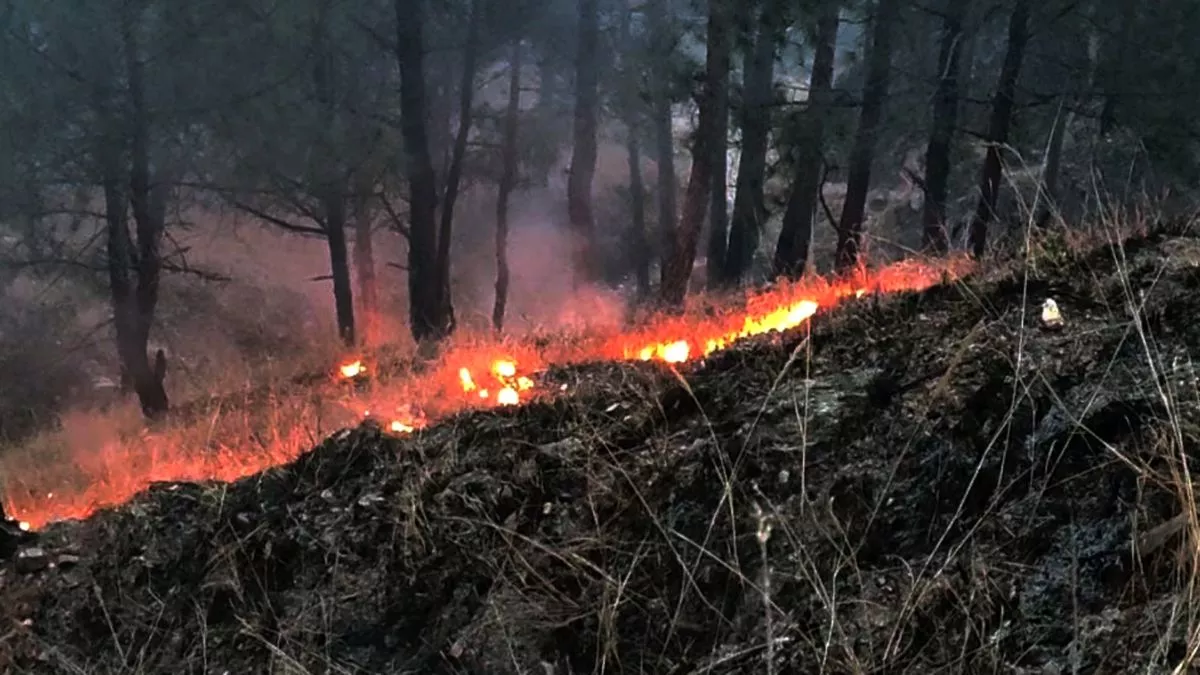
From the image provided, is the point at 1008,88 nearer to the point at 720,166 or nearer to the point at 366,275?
the point at 720,166

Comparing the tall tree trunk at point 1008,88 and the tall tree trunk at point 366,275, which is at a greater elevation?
the tall tree trunk at point 1008,88

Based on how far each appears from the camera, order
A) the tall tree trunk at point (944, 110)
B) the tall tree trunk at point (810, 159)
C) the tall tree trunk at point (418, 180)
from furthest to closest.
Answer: the tall tree trunk at point (418, 180) → the tall tree trunk at point (810, 159) → the tall tree trunk at point (944, 110)

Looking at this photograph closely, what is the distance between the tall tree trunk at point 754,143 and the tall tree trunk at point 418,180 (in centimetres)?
419

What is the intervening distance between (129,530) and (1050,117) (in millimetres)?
11443

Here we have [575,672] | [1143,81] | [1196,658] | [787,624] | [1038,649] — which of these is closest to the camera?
[1196,658]

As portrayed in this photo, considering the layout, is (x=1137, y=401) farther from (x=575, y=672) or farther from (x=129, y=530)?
(x=129, y=530)

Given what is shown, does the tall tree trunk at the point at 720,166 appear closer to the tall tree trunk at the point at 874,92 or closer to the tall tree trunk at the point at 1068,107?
the tall tree trunk at the point at 874,92

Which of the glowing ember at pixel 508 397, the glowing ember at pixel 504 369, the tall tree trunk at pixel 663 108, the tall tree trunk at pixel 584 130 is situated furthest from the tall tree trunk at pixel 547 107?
the glowing ember at pixel 508 397

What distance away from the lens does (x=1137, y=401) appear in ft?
8.67

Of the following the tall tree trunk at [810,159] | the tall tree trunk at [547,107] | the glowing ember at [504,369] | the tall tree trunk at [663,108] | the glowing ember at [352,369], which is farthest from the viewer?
the tall tree trunk at [547,107]

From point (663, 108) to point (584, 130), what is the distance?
2863 mm

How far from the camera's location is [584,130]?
1947 centimetres

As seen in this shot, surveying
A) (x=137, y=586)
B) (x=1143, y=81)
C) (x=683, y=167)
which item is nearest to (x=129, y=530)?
(x=137, y=586)

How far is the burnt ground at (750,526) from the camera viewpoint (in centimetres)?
226
